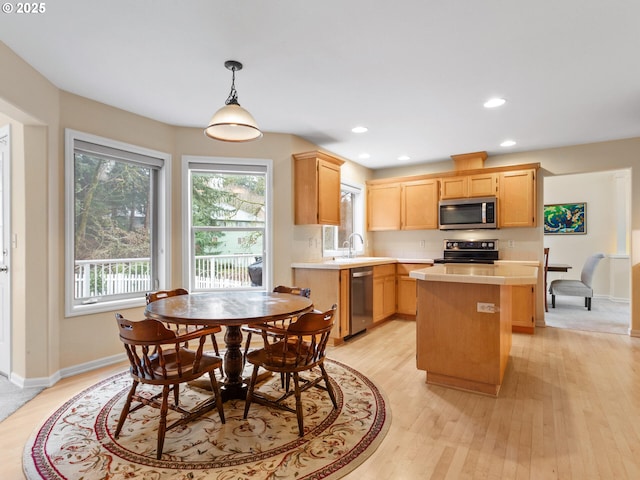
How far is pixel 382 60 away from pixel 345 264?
2.23 m

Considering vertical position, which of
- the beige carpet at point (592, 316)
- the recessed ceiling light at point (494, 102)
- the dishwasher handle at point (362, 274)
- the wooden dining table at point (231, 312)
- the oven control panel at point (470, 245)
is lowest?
the beige carpet at point (592, 316)

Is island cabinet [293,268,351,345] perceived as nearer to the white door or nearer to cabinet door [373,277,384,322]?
cabinet door [373,277,384,322]

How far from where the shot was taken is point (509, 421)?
7.39 ft

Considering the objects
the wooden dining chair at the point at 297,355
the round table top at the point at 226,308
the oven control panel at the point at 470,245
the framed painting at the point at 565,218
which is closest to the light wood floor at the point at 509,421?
the wooden dining chair at the point at 297,355

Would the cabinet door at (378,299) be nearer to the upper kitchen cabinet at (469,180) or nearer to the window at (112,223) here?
the upper kitchen cabinet at (469,180)

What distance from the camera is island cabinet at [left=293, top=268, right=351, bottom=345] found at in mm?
3977

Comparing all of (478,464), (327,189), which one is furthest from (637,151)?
(478,464)

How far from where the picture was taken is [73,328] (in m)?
3.09

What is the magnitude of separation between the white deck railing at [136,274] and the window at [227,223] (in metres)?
0.01

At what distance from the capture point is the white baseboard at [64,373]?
2.81 meters

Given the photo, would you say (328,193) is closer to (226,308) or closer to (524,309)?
(226,308)

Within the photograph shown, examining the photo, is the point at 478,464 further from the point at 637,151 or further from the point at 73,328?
the point at 637,151

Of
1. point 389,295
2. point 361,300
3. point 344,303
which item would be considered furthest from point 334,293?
point 389,295

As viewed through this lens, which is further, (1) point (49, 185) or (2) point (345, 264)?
(2) point (345, 264)
